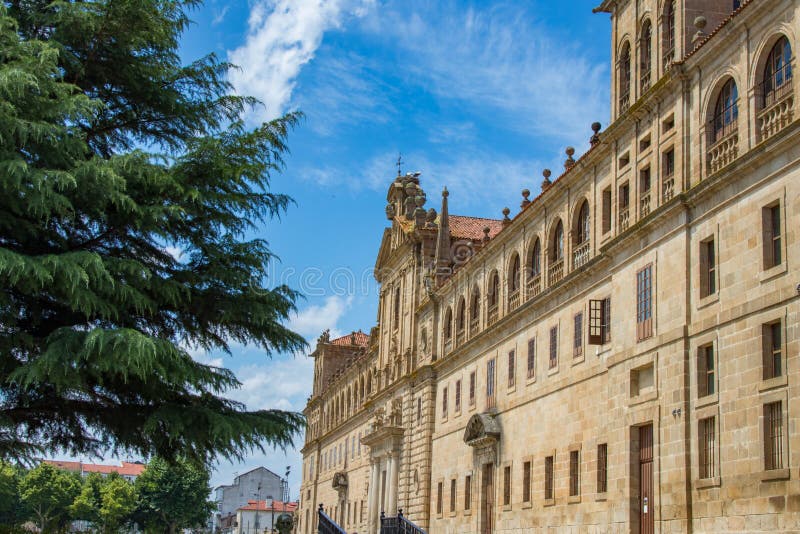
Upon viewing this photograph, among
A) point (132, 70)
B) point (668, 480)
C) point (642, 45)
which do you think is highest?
point (642, 45)

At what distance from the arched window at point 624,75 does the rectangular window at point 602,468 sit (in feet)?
29.9

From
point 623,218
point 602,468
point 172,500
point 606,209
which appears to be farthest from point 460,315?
point 172,500

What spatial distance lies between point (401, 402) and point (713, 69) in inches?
1125

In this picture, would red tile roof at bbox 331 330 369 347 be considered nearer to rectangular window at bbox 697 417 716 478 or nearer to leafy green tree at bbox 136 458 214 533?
leafy green tree at bbox 136 458 214 533

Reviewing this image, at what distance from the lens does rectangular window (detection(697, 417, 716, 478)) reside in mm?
19750

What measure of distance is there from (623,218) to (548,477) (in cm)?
840

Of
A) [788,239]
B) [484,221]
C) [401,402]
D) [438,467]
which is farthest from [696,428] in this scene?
[484,221]

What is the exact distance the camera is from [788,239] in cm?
1792

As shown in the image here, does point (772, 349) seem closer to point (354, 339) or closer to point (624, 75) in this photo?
point (624, 75)

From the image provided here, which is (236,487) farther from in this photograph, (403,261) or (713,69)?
(713,69)

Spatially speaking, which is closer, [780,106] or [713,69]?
[780,106]

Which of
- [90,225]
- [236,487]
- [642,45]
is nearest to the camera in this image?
[90,225]

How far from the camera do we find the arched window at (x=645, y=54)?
985 inches

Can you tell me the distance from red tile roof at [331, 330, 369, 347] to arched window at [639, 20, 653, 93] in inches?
2133
